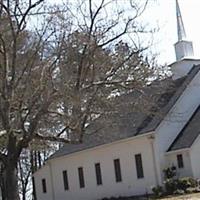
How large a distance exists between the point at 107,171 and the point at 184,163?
22.4 feet

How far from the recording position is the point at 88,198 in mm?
40719

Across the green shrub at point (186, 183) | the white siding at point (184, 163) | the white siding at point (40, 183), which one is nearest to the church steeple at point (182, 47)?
the white siding at point (184, 163)

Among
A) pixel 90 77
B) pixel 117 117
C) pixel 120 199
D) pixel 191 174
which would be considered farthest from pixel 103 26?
pixel 120 199

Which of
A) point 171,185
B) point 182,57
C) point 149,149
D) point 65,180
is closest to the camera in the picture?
point 171,185

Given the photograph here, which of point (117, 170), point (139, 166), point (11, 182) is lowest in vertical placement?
point (11, 182)

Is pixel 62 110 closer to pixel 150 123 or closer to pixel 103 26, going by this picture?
pixel 103 26

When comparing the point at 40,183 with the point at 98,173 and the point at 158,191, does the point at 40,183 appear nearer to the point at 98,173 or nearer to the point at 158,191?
the point at 98,173

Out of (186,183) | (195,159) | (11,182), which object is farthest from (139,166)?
(11,182)

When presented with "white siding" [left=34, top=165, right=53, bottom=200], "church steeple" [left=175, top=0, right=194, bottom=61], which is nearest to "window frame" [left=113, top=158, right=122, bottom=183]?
"church steeple" [left=175, top=0, right=194, bottom=61]

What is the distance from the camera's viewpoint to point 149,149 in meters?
34.5

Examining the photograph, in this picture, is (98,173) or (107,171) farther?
(98,173)

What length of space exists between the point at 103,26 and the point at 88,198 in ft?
71.3

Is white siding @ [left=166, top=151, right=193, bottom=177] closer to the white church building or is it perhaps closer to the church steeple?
the white church building

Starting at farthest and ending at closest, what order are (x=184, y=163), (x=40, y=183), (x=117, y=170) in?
(x=40, y=183) < (x=117, y=170) < (x=184, y=163)
